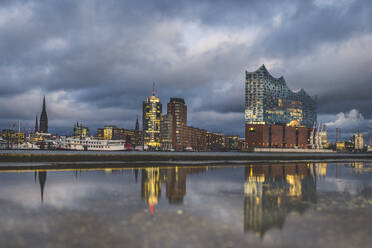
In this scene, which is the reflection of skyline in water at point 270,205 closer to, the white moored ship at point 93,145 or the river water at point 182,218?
the river water at point 182,218

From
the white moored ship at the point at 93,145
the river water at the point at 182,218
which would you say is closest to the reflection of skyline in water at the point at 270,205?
the river water at the point at 182,218

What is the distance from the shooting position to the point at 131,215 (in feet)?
49.7

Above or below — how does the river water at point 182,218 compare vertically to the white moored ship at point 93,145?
above

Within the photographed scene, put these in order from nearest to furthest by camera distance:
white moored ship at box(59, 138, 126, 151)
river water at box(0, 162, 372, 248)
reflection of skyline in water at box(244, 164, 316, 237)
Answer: river water at box(0, 162, 372, 248), reflection of skyline in water at box(244, 164, 316, 237), white moored ship at box(59, 138, 126, 151)

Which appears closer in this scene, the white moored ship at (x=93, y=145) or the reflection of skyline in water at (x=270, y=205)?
the reflection of skyline in water at (x=270, y=205)

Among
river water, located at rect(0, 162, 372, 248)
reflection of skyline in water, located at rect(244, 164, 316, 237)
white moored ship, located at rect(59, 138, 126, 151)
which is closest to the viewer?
river water, located at rect(0, 162, 372, 248)

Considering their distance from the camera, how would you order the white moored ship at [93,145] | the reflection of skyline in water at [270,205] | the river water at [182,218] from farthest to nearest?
the white moored ship at [93,145], the reflection of skyline in water at [270,205], the river water at [182,218]

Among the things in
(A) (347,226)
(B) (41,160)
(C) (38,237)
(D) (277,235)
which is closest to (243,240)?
(D) (277,235)

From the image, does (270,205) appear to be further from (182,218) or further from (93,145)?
(93,145)

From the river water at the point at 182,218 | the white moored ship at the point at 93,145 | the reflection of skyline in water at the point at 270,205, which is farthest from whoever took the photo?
the white moored ship at the point at 93,145

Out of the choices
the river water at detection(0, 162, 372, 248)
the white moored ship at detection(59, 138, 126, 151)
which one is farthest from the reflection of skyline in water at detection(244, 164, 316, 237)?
the white moored ship at detection(59, 138, 126, 151)

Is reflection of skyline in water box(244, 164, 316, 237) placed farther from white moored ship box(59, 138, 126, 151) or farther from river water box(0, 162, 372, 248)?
white moored ship box(59, 138, 126, 151)

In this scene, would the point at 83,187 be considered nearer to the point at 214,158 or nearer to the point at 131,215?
the point at 131,215

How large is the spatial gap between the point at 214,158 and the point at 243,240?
68183 mm
